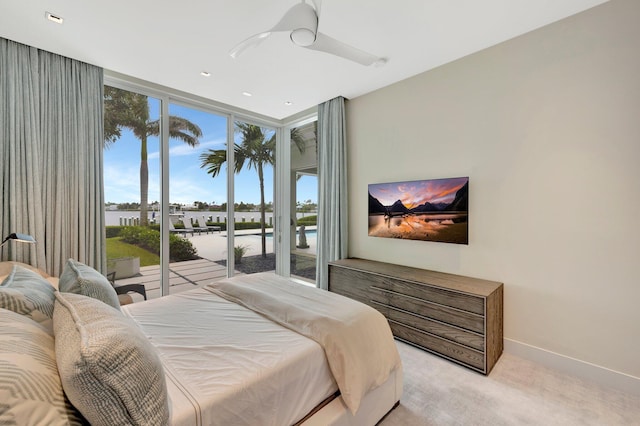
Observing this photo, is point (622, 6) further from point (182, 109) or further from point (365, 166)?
point (182, 109)

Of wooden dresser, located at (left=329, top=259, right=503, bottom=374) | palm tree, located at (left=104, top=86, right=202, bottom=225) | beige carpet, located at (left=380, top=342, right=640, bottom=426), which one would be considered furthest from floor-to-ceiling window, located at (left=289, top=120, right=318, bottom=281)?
beige carpet, located at (left=380, top=342, right=640, bottom=426)

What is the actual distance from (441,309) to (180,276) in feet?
10.3

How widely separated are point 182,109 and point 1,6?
1717 mm

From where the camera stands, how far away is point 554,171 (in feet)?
7.27

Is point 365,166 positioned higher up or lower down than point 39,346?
higher up

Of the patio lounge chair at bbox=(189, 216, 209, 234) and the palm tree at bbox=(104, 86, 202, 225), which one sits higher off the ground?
the palm tree at bbox=(104, 86, 202, 225)

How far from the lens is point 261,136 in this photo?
4492mm

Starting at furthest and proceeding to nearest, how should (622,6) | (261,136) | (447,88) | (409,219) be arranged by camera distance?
(261,136), (409,219), (447,88), (622,6)

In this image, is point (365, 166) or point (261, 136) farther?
point (261, 136)

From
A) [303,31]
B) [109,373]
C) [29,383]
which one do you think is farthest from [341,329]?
[303,31]

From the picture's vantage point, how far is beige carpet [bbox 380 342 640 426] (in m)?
1.71

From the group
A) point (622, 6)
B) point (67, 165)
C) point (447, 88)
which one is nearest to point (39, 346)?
point (67, 165)

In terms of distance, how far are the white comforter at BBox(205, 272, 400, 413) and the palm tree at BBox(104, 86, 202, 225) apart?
6.97ft

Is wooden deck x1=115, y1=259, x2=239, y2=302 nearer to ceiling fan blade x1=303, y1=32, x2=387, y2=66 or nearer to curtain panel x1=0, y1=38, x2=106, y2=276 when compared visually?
curtain panel x1=0, y1=38, x2=106, y2=276
